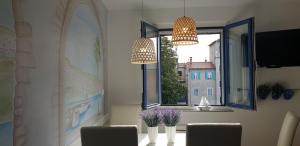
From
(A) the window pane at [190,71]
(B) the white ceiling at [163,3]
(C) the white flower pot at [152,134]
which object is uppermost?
(B) the white ceiling at [163,3]

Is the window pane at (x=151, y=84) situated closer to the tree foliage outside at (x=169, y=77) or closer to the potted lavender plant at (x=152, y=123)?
the tree foliage outside at (x=169, y=77)

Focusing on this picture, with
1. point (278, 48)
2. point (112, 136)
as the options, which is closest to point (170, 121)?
point (112, 136)

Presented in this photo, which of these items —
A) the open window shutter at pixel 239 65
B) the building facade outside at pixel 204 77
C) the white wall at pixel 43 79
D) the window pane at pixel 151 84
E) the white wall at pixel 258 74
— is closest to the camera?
the white wall at pixel 43 79

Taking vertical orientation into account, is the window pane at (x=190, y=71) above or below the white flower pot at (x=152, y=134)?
above

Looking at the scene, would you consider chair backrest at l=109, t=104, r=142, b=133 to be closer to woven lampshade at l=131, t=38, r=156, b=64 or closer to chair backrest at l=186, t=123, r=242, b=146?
woven lampshade at l=131, t=38, r=156, b=64

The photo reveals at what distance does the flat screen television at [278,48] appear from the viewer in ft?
11.9

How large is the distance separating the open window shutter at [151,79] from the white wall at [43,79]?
70.2 inches

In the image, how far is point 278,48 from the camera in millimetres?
3688

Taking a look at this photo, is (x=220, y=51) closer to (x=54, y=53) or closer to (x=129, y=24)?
(x=129, y=24)

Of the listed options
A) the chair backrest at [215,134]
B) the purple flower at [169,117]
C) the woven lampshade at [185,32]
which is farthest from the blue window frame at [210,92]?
the chair backrest at [215,134]

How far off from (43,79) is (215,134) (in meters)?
1.28

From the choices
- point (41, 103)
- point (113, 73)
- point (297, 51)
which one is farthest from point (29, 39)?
point (297, 51)

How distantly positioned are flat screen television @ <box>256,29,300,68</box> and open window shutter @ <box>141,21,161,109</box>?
1.45 m

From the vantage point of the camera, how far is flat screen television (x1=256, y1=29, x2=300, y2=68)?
364cm
